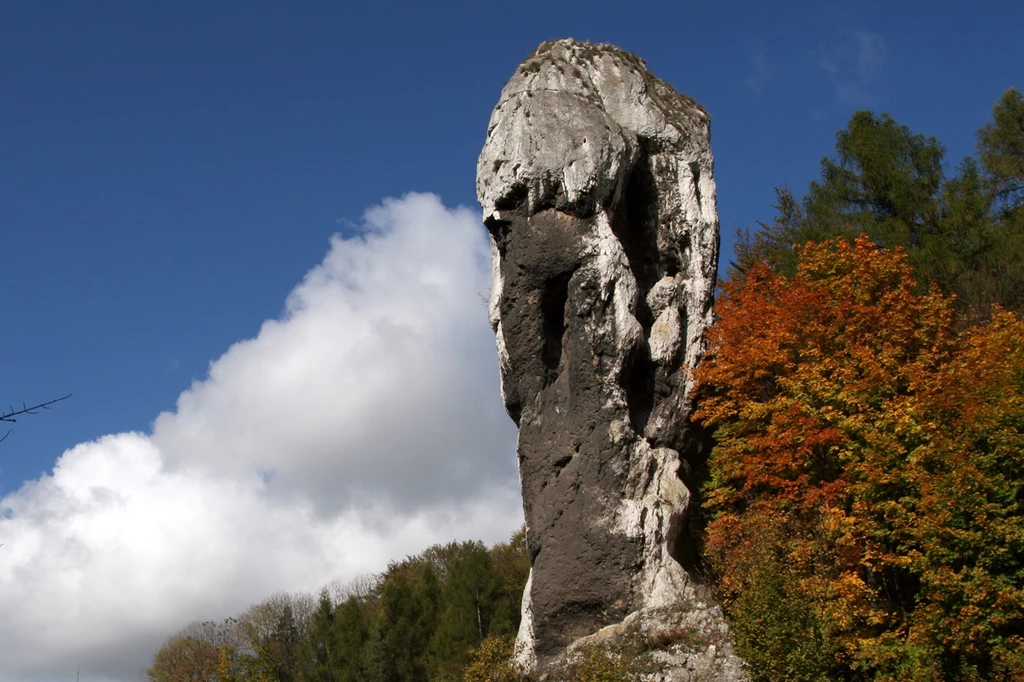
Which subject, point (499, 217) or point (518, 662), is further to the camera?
point (499, 217)

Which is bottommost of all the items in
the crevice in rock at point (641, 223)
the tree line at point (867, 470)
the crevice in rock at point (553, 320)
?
the tree line at point (867, 470)

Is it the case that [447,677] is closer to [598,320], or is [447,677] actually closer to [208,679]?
[598,320]

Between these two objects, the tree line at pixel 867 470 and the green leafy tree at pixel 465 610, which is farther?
the green leafy tree at pixel 465 610

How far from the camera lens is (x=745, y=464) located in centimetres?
2052

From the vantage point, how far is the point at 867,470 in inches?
701

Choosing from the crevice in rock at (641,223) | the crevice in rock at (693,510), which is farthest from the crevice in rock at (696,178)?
the crevice in rock at (693,510)

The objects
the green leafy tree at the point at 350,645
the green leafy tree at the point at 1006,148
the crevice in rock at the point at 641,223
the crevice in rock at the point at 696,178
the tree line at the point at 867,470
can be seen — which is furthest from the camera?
the green leafy tree at the point at 350,645

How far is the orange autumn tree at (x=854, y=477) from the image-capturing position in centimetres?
1541

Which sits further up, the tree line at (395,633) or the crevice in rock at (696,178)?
the crevice in rock at (696,178)

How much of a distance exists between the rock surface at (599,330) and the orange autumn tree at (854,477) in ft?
3.74

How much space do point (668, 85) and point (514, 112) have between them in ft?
17.6

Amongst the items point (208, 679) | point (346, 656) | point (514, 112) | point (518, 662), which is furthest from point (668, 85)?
point (208, 679)

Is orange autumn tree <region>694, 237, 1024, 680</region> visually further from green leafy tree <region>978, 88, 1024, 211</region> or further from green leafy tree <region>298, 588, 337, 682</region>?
green leafy tree <region>298, 588, 337, 682</region>

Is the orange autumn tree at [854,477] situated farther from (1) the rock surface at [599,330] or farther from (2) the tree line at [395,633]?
(2) the tree line at [395,633]
